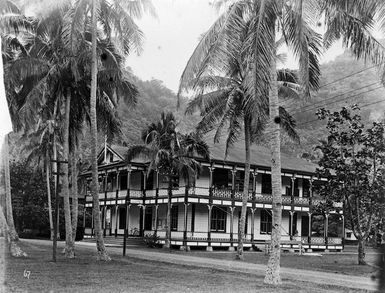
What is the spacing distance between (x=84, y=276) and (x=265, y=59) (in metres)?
6.73

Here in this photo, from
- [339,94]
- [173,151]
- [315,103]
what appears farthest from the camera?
[315,103]

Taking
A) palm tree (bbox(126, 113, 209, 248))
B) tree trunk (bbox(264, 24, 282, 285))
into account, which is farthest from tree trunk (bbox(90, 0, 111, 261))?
palm tree (bbox(126, 113, 209, 248))

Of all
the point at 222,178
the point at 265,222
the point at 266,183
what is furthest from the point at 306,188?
the point at 222,178

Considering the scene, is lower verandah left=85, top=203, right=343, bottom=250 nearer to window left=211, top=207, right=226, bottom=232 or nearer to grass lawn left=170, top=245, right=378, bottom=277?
window left=211, top=207, right=226, bottom=232

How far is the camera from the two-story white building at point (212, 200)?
32.2 metres

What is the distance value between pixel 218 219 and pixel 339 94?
11366mm

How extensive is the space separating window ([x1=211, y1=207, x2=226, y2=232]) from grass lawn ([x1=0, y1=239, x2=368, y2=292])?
1738 cm

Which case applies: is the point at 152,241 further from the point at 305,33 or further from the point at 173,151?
the point at 305,33

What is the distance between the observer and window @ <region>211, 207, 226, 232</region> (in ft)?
112

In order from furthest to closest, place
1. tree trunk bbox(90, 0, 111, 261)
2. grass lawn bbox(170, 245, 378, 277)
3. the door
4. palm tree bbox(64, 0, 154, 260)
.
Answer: the door, grass lawn bbox(170, 245, 378, 277), tree trunk bbox(90, 0, 111, 261), palm tree bbox(64, 0, 154, 260)

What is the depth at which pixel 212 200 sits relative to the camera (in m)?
32.4

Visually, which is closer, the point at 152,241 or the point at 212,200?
the point at 152,241

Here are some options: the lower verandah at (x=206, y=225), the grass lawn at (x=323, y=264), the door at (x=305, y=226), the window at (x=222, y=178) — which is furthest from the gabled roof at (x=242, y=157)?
the grass lawn at (x=323, y=264)

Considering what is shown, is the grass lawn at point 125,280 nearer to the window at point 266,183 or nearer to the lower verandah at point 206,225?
the lower verandah at point 206,225
